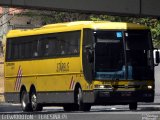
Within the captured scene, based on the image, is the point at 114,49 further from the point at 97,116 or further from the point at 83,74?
the point at 97,116

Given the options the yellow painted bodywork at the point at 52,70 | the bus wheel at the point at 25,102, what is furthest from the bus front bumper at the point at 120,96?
the bus wheel at the point at 25,102

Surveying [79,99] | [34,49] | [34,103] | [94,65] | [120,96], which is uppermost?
[34,49]

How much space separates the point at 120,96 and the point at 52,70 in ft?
13.7

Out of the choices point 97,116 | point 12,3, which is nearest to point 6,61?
point 12,3

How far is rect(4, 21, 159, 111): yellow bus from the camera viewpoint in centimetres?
2802

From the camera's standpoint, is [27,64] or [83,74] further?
[27,64]

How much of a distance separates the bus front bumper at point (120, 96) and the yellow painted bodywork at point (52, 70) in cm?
41

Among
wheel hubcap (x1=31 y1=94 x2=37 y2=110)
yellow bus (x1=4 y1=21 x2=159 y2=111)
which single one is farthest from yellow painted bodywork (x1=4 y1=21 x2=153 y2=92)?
wheel hubcap (x1=31 y1=94 x2=37 y2=110)

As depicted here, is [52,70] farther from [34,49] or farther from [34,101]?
[34,101]

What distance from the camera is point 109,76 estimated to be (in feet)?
91.8

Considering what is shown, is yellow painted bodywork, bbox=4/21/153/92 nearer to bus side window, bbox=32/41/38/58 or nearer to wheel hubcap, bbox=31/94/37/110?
bus side window, bbox=32/41/38/58

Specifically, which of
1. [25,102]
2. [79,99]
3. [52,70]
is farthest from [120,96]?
[25,102]

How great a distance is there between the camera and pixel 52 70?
101ft

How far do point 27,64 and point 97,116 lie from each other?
8.98m
